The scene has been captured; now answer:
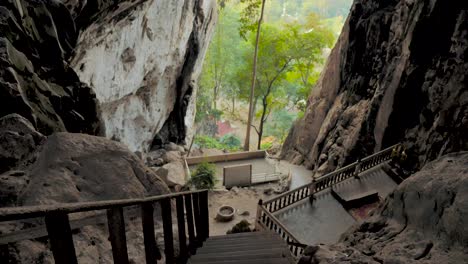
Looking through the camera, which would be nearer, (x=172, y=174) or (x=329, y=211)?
(x=329, y=211)

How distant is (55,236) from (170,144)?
19487mm

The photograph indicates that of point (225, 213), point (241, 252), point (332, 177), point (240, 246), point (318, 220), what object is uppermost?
point (241, 252)

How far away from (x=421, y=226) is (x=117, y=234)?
411cm

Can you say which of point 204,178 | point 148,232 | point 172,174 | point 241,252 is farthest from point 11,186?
→ point 172,174

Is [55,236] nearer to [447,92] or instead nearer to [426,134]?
[447,92]

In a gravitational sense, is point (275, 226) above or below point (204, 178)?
above

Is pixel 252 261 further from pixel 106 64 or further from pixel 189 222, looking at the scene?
pixel 106 64

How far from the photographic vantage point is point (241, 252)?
16.5 feet

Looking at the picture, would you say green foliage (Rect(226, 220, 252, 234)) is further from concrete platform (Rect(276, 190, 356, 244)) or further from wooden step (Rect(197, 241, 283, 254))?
wooden step (Rect(197, 241, 283, 254))

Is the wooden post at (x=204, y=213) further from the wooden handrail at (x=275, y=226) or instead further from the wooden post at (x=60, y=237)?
the wooden post at (x=60, y=237)

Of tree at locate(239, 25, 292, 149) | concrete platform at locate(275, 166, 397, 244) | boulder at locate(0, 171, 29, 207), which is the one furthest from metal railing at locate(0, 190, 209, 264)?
tree at locate(239, 25, 292, 149)

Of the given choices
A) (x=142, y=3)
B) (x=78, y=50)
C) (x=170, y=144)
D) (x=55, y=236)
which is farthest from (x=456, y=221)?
(x=170, y=144)

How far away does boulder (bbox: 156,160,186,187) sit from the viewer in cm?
1459

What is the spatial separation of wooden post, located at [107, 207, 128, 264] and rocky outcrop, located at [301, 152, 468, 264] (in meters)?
2.83
